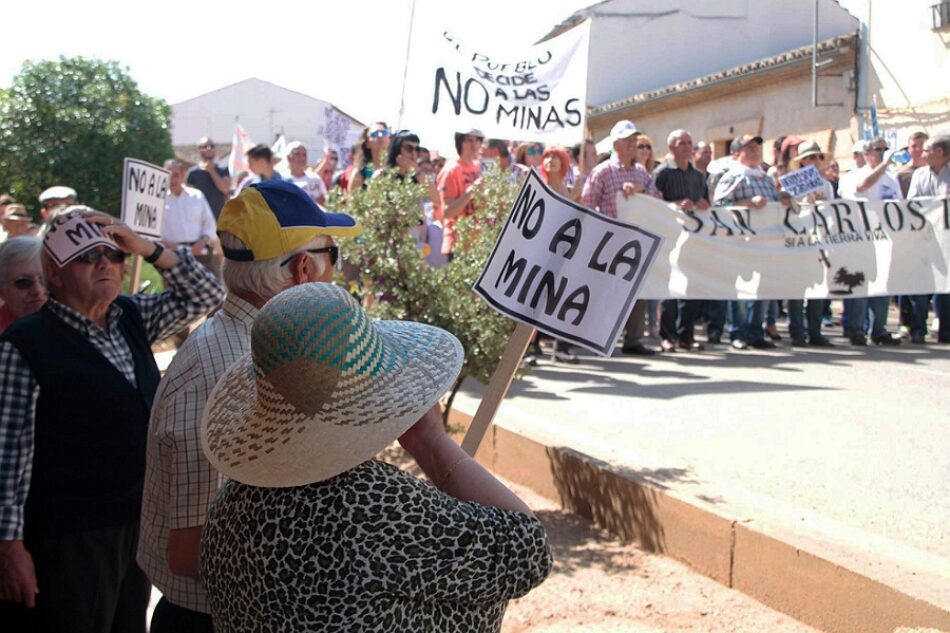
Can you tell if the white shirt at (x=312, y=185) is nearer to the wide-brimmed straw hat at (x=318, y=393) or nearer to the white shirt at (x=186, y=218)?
the white shirt at (x=186, y=218)

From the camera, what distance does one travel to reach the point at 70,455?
9.81 feet

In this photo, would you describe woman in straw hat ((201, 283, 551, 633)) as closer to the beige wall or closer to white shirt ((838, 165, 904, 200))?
white shirt ((838, 165, 904, 200))

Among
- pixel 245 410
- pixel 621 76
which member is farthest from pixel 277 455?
pixel 621 76

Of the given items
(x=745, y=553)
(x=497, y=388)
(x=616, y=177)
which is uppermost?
(x=616, y=177)

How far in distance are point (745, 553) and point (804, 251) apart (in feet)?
23.7

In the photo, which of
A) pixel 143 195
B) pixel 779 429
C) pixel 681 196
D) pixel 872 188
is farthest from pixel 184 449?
pixel 872 188

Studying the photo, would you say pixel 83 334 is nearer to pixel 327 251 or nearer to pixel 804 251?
pixel 327 251

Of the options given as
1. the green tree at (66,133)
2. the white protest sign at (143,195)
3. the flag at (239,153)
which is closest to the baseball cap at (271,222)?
the white protest sign at (143,195)

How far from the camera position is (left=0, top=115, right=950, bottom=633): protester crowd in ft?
5.36

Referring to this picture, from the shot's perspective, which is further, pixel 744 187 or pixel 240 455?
pixel 744 187

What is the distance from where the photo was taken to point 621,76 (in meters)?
32.3

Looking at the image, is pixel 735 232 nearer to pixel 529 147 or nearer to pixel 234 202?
pixel 529 147

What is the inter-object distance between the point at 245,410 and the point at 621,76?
31.9 metres

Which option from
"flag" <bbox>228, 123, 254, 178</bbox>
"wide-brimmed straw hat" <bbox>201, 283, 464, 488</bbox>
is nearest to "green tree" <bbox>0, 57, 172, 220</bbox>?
"flag" <bbox>228, 123, 254, 178</bbox>
